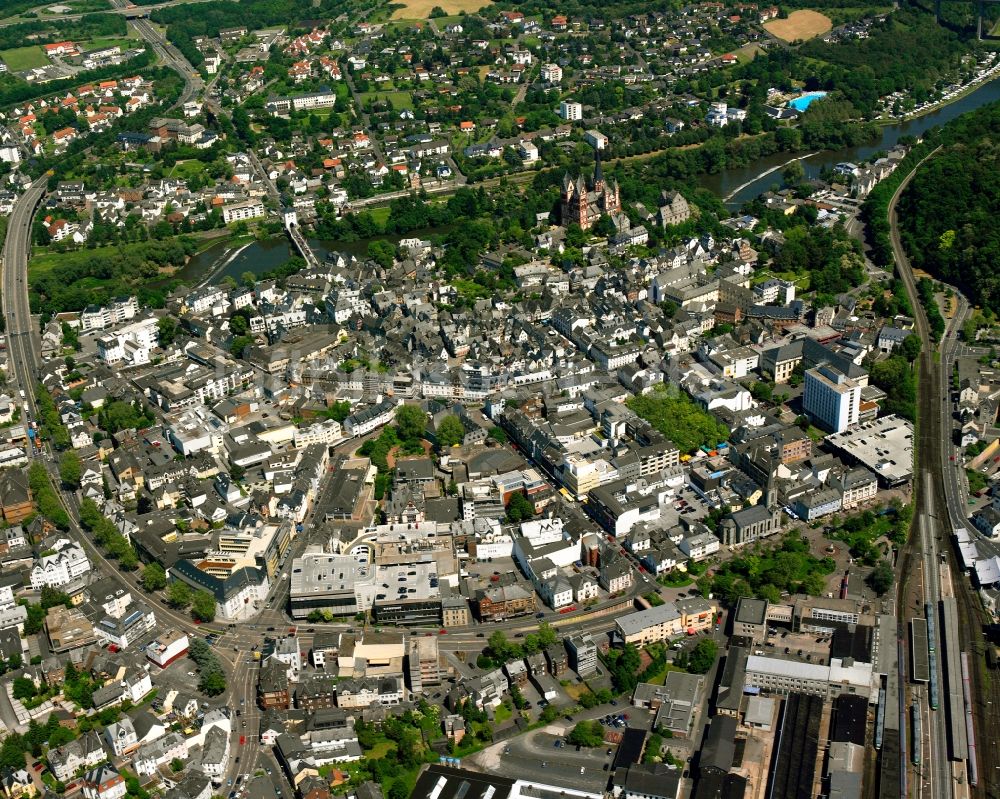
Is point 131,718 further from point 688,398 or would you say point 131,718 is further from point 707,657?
point 688,398

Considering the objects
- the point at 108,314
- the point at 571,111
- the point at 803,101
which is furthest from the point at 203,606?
the point at 803,101

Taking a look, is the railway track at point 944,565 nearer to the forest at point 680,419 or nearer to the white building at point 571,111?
the forest at point 680,419

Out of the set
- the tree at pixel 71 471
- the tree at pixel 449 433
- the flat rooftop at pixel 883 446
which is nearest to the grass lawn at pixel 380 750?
the tree at pixel 449 433

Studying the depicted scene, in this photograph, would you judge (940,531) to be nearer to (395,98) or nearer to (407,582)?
(407,582)

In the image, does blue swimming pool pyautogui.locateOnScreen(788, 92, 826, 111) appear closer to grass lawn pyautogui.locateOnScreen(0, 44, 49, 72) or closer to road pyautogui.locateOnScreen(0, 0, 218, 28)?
grass lawn pyautogui.locateOnScreen(0, 44, 49, 72)

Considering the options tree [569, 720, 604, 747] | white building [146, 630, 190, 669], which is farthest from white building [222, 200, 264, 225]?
tree [569, 720, 604, 747]
